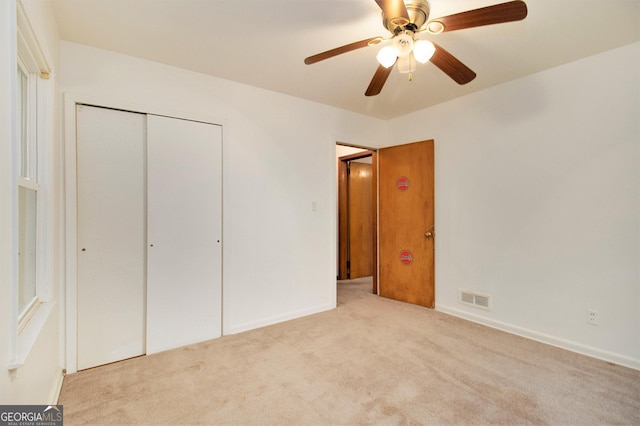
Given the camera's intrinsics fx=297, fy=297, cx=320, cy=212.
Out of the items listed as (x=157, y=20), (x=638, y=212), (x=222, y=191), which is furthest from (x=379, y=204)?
(x=157, y=20)

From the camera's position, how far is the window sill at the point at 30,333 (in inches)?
43.9

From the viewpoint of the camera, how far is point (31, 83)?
1.69m

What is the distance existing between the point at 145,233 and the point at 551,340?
3.60m

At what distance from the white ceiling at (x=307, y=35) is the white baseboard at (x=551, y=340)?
93.1 inches

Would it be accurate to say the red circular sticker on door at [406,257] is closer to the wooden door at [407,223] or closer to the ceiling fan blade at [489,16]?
the wooden door at [407,223]

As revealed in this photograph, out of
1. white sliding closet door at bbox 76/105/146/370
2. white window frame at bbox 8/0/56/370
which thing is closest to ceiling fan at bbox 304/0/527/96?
white window frame at bbox 8/0/56/370

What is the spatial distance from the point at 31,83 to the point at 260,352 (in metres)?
2.34

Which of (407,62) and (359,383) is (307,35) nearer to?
(407,62)

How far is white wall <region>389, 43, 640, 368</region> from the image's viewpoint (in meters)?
2.28

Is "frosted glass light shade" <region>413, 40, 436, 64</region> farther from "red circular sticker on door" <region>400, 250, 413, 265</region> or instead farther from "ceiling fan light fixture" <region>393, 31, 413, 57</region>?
"red circular sticker on door" <region>400, 250, 413, 265</region>

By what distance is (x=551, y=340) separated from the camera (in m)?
2.61

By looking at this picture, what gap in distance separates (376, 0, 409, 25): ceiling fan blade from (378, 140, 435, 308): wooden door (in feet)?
7.26

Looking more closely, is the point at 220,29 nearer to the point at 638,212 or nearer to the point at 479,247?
the point at 479,247

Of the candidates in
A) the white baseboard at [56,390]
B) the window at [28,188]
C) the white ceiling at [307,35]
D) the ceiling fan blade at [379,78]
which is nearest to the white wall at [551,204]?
the white ceiling at [307,35]
